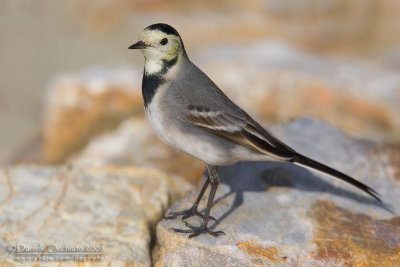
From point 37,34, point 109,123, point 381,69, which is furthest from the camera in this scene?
point 37,34

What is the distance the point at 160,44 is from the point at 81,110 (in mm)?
4778

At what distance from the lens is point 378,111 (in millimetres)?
9234

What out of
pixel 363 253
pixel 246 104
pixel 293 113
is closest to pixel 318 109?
pixel 293 113

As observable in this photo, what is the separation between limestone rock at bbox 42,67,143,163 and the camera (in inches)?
357

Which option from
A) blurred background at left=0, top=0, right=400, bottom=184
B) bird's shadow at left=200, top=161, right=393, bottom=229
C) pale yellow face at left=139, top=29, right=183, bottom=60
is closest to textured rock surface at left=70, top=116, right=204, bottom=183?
blurred background at left=0, top=0, right=400, bottom=184

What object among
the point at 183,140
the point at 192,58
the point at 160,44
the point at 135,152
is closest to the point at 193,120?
the point at 183,140

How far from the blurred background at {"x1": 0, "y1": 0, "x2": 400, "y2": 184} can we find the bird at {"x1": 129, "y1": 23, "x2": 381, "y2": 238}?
244 cm

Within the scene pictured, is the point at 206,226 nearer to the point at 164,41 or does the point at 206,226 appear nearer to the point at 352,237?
the point at 352,237

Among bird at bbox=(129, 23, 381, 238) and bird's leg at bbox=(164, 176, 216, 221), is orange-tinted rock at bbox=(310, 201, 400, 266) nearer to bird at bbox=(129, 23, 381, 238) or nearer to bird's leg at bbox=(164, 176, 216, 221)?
bird at bbox=(129, 23, 381, 238)

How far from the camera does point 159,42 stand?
469cm

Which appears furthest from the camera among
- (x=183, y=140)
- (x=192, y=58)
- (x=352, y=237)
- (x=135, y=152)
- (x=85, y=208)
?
(x=192, y=58)

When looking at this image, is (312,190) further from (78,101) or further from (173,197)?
(78,101)

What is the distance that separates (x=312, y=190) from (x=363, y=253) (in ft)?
Result: 3.27

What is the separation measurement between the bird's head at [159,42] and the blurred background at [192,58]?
124 inches
